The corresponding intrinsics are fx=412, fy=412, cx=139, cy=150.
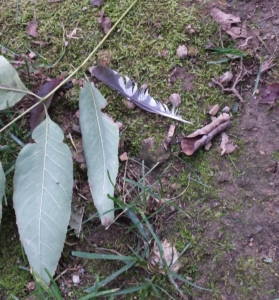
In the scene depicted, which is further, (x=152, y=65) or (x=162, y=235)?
(x=152, y=65)

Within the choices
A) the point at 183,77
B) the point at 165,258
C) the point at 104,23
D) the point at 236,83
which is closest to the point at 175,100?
the point at 183,77

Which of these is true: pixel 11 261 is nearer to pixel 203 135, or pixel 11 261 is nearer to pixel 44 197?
pixel 44 197

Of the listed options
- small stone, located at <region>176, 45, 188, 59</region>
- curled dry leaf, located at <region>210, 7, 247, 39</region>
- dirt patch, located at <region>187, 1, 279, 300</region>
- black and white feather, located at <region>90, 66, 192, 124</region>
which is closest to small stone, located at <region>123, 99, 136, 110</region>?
black and white feather, located at <region>90, 66, 192, 124</region>

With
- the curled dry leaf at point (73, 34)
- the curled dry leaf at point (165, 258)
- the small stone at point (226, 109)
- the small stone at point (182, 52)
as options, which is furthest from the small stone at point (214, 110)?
the curled dry leaf at point (73, 34)

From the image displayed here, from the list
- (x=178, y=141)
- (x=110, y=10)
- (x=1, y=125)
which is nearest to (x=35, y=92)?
(x=1, y=125)

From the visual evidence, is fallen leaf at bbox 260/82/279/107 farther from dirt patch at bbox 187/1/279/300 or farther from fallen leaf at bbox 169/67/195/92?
fallen leaf at bbox 169/67/195/92

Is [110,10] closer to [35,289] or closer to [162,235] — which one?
[162,235]

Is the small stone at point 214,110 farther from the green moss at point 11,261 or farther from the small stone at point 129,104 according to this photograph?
the green moss at point 11,261
